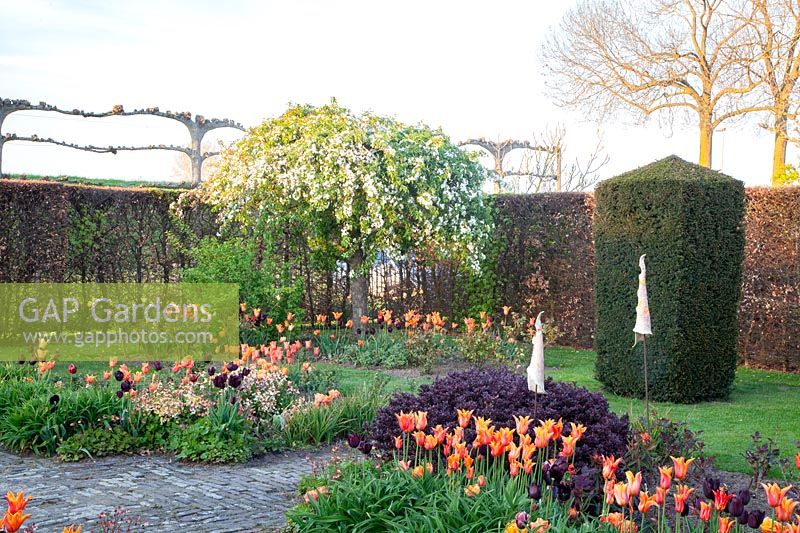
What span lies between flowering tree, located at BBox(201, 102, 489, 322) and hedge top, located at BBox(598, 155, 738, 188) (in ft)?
9.73

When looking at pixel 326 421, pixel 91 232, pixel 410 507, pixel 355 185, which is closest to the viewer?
pixel 410 507

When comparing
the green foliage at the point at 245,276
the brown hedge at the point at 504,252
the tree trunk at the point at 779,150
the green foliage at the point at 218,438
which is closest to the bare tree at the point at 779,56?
the tree trunk at the point at 779,150

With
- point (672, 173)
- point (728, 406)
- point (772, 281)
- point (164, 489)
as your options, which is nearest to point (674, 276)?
point (672, 173)

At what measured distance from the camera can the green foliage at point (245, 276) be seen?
34.0 ft

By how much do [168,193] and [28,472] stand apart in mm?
6958

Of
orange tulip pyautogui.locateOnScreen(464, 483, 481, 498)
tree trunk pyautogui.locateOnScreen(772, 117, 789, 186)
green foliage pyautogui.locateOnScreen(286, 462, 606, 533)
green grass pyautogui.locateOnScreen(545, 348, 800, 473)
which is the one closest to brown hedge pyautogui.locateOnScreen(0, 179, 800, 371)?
green grass pyautogui.locateOnScreen(545, 348, 800, 473)

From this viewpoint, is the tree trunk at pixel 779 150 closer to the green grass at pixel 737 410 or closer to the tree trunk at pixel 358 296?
the green grass at pixel 737 410

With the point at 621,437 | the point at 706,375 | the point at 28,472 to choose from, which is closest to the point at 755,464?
the point at 621,437

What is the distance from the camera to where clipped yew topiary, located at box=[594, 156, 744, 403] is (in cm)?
779

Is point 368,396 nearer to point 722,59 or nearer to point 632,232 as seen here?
point 632,232

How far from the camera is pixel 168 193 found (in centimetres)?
1188

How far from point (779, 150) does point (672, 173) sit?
1291cm

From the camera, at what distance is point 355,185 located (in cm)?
1044

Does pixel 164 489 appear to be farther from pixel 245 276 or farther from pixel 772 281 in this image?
pixel 772 281
